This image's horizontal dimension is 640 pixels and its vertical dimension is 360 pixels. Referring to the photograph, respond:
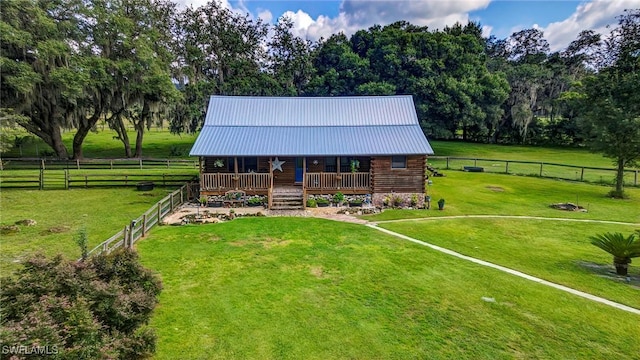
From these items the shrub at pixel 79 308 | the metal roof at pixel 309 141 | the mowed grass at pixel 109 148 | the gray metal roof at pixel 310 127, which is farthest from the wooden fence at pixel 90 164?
the shrub at pixel 79 308

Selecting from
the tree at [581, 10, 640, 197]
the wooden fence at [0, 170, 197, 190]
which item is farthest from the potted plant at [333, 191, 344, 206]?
the tree at [581, 10, 640, 197]

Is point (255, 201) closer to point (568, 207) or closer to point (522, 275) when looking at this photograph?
point (522, 275)

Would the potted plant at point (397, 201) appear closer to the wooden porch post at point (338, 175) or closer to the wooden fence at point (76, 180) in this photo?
the wooden porch post at point (338, 175)

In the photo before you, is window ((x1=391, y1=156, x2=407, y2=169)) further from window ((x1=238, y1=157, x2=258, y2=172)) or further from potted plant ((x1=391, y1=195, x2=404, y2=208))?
window ((x1=238, y1=157, x2=258, y2=172))

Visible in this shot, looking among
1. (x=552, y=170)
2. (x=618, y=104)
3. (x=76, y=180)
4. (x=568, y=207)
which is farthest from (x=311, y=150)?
(x=618, y=104)

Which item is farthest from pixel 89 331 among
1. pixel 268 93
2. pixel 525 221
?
pixel 268 93

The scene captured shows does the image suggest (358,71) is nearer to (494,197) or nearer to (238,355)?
(494,197)

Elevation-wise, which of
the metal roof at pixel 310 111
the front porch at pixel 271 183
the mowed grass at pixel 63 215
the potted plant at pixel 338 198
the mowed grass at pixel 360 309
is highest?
the metal roof at pixel 310 111
